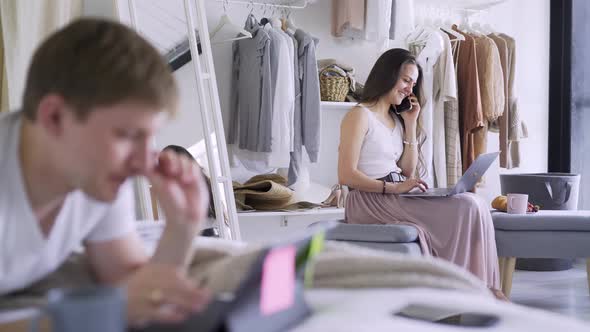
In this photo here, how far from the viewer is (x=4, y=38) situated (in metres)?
2.50

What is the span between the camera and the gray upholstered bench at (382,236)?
8.32ft

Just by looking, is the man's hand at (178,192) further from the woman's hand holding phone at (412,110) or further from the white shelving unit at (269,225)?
the white shelving unit at (269,225)

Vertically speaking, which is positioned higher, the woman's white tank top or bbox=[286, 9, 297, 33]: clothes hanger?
bbox=[286, 9, 297, 33]: clothes hanger

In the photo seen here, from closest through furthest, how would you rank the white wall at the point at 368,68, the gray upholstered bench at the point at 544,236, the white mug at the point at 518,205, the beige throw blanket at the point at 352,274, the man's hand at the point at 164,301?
1. the man's hand at the point at 164,301
2. the beige throw blanket at the point at 352,274
3. the gray upholstered bench at the point at 544,236
4. the white mug at the point at 518,205
5. the white wall at the point at 368,68

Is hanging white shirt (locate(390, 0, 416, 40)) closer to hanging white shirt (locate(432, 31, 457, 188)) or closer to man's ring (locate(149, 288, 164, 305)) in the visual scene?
hanging white shirt (locate(432, 31, 457, 188))

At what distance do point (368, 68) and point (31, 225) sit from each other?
3.78m

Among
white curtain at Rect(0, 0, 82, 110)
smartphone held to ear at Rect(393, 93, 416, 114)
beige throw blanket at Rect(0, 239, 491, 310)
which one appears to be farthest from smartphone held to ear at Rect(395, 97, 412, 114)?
beige throw blanket at Rect(0, 239, 491, 310)

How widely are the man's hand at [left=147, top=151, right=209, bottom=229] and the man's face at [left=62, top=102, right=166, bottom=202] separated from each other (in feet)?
0.20

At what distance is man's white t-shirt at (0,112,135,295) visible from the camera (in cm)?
82

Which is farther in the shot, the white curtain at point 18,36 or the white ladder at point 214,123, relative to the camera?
the white ladder at point 214,123

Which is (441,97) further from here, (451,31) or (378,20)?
(378,20)

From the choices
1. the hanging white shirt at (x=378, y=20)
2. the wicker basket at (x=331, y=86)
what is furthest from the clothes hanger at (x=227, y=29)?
the hanging white shirt at (x=378, y=20)

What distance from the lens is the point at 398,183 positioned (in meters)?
2.77

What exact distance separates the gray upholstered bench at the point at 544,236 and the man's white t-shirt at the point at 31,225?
→ 236cm
